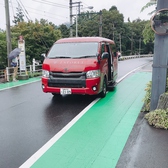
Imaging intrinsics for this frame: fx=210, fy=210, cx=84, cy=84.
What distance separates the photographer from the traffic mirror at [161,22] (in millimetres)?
4855

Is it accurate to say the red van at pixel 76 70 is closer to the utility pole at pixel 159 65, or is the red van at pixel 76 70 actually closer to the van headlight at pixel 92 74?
the van headlight at pixel 92 74

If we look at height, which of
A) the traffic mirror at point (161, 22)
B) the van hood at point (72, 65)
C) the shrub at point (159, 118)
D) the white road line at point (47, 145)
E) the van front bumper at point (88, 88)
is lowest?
the white road line at point (47, 145)

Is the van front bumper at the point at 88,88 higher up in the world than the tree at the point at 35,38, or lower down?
lower down

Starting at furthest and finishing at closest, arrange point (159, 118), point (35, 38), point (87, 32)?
point (87, 32), point (35, 38), point (159, 118)

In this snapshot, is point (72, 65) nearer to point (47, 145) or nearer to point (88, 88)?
point (88, 88)

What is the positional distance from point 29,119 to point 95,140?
2.13m

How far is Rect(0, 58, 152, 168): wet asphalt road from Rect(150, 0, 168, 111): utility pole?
219 centimetres

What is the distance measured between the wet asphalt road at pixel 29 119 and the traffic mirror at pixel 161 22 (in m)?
3.03

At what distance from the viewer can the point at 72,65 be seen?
6.58 m

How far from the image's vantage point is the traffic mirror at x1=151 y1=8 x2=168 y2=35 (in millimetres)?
4855

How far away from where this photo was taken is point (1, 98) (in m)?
7.89

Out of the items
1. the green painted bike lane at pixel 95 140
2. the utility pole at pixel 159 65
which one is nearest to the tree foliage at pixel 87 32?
the utility pole at pixel 159 65

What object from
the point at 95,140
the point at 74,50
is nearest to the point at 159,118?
the point at 95,140

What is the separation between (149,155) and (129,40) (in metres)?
60.9
